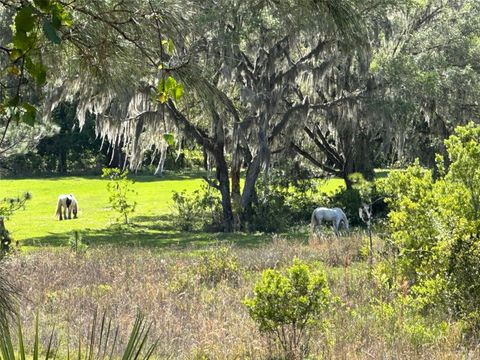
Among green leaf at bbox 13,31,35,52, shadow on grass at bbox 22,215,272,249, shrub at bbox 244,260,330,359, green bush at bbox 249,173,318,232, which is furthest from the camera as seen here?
green bush at bbox 249,173,318,232

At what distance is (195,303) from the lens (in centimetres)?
934

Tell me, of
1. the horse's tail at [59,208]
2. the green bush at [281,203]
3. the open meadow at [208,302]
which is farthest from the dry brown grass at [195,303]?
the horse's tail at [59,208]

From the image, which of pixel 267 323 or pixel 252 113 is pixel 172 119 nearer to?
pixel 252 113

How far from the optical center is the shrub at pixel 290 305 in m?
7.33

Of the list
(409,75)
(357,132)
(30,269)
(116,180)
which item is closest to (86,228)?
(116,180)

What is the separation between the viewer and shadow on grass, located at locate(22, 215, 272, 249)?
19.6 metres

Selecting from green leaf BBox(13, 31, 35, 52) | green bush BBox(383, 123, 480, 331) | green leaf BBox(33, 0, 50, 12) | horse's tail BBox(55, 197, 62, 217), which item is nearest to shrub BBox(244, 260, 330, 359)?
green bush BBox(383, 123, 480, 331)

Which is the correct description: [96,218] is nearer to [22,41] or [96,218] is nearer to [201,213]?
[201,213]

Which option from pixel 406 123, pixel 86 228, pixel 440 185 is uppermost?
pixel 406 123

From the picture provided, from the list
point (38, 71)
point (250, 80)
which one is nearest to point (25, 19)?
point (38, 71)

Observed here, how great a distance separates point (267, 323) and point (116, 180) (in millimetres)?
18064

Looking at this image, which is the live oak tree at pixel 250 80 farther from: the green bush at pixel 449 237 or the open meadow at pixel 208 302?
the green bush at pixel 449 237

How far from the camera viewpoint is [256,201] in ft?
79.5

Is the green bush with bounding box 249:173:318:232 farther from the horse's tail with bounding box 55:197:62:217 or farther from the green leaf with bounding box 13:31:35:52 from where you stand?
the green leaf with bounding box 13:31:35:52
